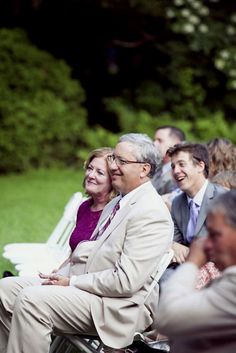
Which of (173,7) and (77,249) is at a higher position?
(173,7)

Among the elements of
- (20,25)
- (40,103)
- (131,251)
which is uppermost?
(20,25)

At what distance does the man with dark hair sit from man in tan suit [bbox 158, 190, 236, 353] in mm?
4409

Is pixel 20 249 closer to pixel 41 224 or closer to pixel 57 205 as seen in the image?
pixel 41 224

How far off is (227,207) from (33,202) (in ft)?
33.2

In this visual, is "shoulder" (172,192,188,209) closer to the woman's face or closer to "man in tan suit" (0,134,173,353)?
the woman's face

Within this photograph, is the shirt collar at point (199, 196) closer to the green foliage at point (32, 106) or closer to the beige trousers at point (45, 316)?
the beige trousers at point (45, 316)

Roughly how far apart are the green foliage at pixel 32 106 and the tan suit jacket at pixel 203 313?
1317 centimetres

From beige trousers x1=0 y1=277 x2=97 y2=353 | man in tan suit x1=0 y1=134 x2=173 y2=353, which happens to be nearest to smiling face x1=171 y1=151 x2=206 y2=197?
man in tan suit x1=0 y1=134 x2=173 y2=353

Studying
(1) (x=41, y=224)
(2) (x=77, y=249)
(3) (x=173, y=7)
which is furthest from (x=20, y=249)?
(3) (x=173, y=7)

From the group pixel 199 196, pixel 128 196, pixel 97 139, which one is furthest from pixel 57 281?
pixel 97 139

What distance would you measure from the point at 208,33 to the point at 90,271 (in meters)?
12.4

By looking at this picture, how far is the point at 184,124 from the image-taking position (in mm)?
16516

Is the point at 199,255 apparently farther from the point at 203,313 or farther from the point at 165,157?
the point at 165,157

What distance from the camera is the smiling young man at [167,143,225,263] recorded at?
6297 millimetres
